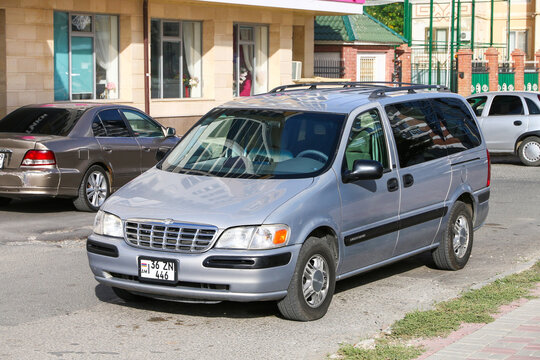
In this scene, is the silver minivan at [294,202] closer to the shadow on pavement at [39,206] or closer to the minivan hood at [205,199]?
the minivan hood at [205,199]

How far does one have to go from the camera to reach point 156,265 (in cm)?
714

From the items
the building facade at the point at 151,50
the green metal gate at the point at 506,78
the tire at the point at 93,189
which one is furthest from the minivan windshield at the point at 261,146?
the green metal gate at the point at 506,78

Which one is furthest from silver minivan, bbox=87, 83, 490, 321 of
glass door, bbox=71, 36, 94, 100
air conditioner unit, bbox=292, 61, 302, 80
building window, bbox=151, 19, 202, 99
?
air conditioner unit, bbox=292, 61, 302, 80

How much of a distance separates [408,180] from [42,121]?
7.07m

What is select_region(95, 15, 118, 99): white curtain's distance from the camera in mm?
23938

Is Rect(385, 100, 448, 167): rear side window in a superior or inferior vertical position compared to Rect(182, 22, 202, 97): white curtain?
inferior

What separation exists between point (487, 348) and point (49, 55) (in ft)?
57.3

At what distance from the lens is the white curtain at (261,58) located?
2919cm

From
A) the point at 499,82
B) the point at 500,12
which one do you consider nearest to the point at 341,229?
the point at 499,82

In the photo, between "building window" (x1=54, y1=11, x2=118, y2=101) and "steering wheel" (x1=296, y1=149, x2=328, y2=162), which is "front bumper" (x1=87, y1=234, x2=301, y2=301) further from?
"building window" (x1=54, y1=11, x2=118, y2=101)

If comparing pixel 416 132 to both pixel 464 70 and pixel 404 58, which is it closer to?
pixel 404 58

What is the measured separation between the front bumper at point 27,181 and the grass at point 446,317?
6.75 meters

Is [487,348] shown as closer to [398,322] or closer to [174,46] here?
[398,322]

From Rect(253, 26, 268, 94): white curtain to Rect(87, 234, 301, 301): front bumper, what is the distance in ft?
72.6
